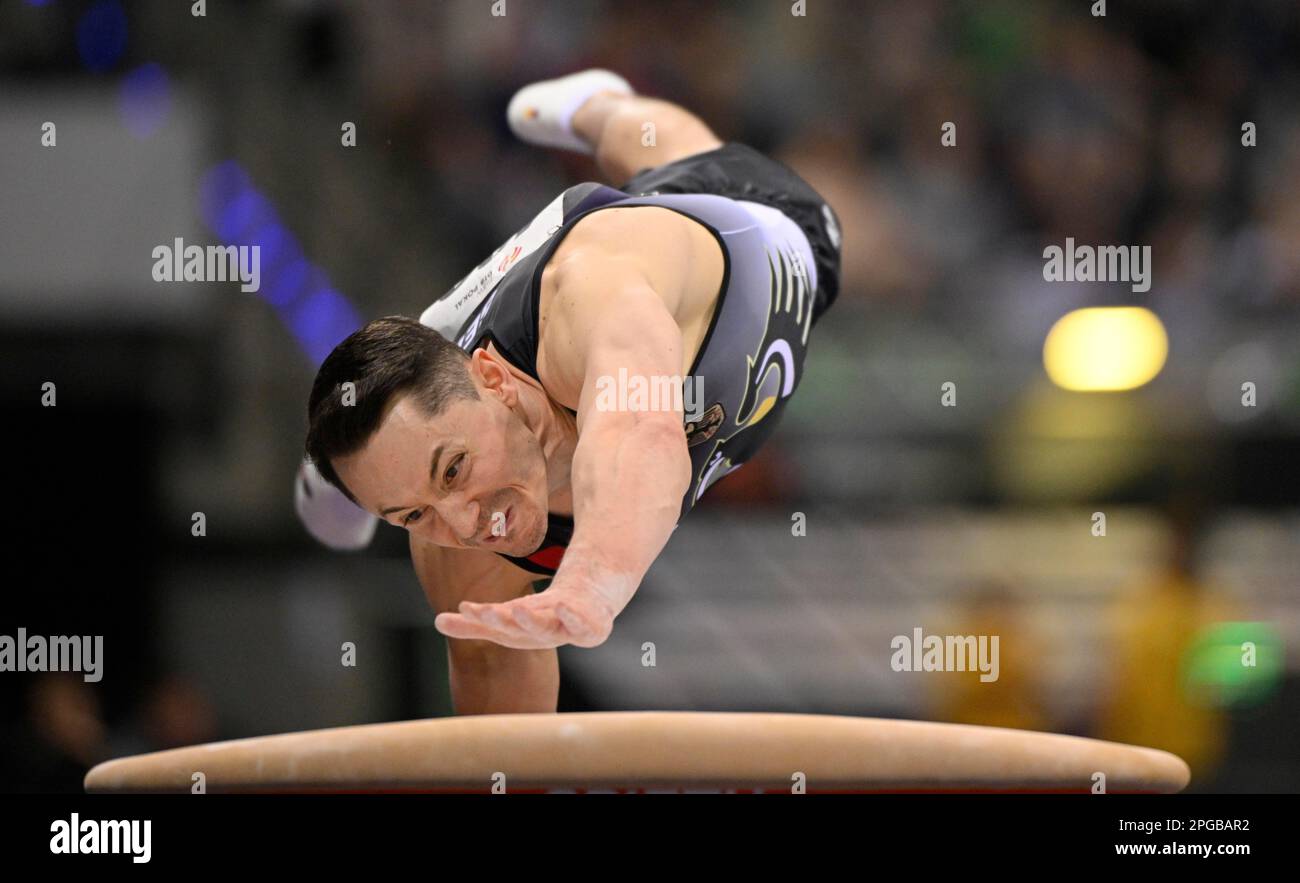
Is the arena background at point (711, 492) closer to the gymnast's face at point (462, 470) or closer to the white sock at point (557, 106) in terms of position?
the white sock at point (557, 106)

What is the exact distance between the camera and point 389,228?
13.6ft

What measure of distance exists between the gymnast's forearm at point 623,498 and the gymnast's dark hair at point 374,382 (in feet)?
0.77

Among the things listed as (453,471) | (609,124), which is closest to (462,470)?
(453,471)

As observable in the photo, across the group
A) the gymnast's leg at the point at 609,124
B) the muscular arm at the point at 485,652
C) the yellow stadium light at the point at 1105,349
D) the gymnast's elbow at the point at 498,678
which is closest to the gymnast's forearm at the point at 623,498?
the muscular arm at the point at 485,652

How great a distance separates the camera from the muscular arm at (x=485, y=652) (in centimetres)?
186

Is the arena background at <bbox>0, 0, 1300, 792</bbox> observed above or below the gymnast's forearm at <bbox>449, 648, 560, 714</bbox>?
above

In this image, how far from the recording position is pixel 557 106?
228 centimetres

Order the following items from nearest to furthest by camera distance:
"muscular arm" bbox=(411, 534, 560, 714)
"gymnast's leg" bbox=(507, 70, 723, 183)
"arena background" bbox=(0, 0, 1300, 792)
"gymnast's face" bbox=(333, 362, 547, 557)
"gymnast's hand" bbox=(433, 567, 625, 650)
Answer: "gymnast's hand" bbox=(433, 567, 625, 650), "gymnast's face" bbox=(333, 362, 547, 557), "muscular arm" bbox=(411, 534, 560, 714), "gymnast's leg" bbox=(507, 70, 723, 183), "arena background" bbox=(0, 0, 1300, 792)

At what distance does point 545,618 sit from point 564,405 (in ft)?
1.51

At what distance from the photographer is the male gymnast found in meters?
1.18

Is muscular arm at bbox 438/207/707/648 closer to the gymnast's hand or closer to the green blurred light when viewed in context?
the gymnast's hand

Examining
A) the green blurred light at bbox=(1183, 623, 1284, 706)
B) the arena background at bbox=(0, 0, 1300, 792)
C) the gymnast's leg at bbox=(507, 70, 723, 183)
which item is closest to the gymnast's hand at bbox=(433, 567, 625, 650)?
the gymnast's leg at bbox=(507, 70, 723, 183)
